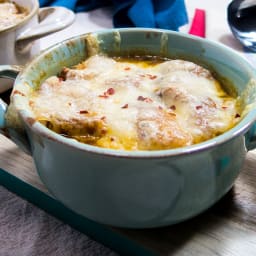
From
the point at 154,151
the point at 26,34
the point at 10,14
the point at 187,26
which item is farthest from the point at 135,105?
the point at 187,26

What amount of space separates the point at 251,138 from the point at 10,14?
53cm

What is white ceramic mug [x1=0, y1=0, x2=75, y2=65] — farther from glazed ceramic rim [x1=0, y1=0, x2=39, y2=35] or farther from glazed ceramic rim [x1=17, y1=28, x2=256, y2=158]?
glazed ceramic rim [x1=17, y1=28, x2=256, y2=158]

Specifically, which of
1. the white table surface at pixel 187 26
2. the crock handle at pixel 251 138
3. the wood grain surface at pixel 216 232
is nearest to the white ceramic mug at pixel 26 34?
the white table surface at pixel 187 26

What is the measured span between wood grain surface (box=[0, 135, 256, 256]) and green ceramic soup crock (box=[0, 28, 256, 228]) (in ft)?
0.09

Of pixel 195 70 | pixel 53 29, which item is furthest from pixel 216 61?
pixel 53 29

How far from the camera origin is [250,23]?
101 centimetres

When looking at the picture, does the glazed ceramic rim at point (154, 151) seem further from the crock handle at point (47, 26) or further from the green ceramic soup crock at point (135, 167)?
the crock handle at point (47, 26)

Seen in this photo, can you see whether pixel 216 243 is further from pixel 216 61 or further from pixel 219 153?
pixel 216 61

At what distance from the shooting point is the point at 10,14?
0.92 meters

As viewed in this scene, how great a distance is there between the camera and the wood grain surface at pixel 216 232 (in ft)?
1.90

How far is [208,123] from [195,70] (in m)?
0.12

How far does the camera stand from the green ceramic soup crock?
503 mm

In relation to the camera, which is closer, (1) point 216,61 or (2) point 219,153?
(2) point 219,153

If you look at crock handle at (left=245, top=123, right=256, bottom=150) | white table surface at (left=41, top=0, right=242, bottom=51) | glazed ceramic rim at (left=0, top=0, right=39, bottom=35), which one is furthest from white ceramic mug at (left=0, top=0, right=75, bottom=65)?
crock handle at (left=245, top=123, right=256, bottom=150)
